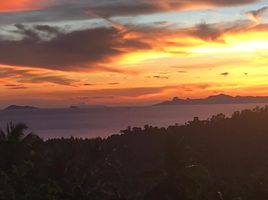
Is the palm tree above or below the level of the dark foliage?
above

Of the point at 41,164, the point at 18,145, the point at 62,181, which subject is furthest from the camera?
the point at 41,164

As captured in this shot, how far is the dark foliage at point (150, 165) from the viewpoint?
33719 mm

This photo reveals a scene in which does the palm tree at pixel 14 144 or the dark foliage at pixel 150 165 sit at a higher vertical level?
the palm tree at pixel 14 144

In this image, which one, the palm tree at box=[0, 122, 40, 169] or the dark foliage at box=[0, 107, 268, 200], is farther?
the palm tree at box=[0, 122, 40, 169]

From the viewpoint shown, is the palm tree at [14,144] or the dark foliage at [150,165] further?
the palm tree at [14,144]

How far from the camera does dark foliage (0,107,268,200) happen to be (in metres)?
33.7

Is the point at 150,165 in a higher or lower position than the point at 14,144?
lower

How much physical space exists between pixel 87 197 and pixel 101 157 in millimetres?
52868

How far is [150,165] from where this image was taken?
85.6 metres

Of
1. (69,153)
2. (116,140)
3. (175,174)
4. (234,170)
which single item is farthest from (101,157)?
(175,174)

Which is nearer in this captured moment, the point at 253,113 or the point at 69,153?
the point at 69,153

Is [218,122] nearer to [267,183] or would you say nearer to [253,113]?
[253,113]

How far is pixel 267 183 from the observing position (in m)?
42.2

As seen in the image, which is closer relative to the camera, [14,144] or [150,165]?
[14,144]
